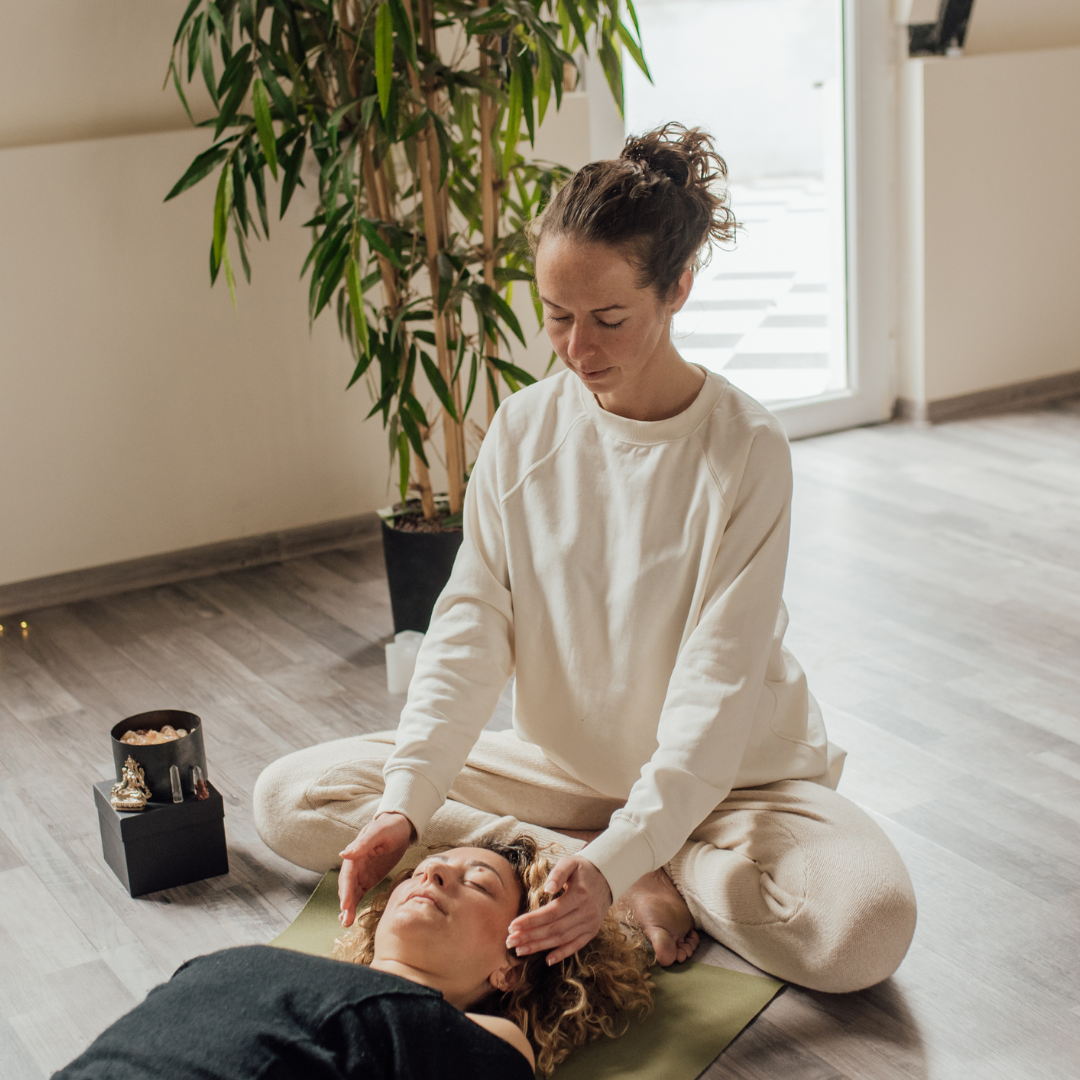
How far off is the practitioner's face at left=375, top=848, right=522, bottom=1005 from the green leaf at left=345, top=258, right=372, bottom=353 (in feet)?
3.93

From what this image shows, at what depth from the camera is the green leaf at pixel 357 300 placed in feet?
7.69

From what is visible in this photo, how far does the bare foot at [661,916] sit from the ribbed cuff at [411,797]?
27cm

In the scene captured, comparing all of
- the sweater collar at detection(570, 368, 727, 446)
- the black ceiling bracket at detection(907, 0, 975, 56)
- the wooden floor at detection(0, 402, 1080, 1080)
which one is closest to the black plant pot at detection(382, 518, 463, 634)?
the wooden floor at detection(0, 402, 1080, 1080)

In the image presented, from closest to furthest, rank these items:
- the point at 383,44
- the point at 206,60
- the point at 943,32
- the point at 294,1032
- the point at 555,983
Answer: the point at 294,1032, the point at 555,983, the point at 383,44, the point at 206,60, the point at 943,32

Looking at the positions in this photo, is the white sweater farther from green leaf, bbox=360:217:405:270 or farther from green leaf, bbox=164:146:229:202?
green leaf, bbox=164:146:229:202

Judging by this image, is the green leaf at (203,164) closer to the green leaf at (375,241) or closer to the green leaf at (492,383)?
the green leaf at (375,241)

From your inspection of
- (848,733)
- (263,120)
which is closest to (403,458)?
(263,120)

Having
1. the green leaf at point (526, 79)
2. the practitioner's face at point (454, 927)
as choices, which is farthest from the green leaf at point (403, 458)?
the practitioner's face at point (454, 927)

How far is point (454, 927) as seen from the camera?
140cm

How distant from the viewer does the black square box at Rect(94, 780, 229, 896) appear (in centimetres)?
184

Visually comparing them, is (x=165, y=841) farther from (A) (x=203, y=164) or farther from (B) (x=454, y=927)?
(A) (x=203, y=164)

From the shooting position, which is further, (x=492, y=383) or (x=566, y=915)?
(x=492, y=383)

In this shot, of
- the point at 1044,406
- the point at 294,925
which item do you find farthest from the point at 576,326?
the point at 1044,406

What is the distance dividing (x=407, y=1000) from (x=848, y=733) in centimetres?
118
